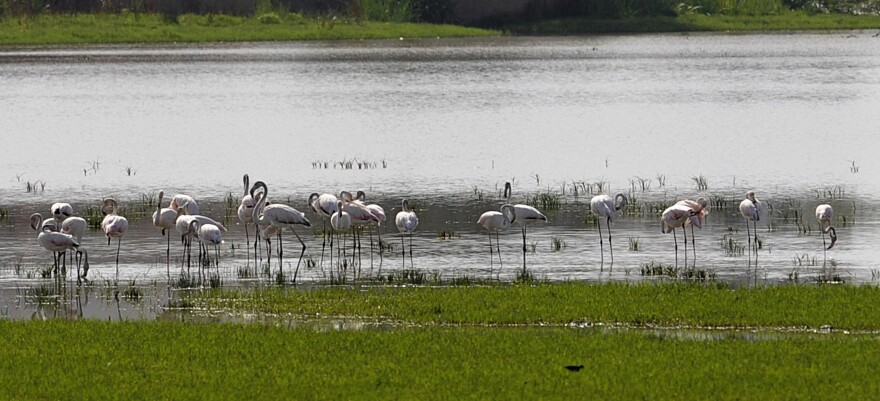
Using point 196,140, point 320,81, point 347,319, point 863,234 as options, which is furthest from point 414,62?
point 347,319

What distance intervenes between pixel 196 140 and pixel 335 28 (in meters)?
47.9

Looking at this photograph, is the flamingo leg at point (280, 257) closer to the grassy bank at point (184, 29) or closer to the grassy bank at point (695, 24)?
the grassy bank at point (184, 29)

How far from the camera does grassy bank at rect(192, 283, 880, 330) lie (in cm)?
1664

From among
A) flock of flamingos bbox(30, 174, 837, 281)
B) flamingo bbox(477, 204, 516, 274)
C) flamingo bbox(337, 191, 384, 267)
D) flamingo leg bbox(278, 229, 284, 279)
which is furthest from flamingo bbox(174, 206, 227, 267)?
flamingo bbox(477, 204, 516, 274)

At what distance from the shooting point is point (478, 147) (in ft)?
127

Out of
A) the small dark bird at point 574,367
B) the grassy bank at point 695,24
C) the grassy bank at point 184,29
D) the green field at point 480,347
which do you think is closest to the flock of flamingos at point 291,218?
the green field at point 480,347

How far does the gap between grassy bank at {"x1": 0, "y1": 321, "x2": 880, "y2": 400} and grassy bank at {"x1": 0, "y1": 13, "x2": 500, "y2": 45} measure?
6989 centimetres

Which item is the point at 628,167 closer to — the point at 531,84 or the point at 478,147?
the point at 478,147

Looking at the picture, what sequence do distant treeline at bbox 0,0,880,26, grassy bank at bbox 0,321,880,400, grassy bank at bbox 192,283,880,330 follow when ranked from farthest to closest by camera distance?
1. distant treeline at bbox 0,0,880,26
2. grassy bank at bbox 192,283,880,330
3. grassy bank at bbox 0,321,880,400

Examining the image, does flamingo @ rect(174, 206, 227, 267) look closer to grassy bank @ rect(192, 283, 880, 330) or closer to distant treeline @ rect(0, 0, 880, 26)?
grassy bank @ rect(192, 283, 880, 330)

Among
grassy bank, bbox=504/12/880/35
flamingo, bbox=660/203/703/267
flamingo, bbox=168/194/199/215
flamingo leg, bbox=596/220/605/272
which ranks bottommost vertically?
flamingo leg, bbox=596/220/605/272

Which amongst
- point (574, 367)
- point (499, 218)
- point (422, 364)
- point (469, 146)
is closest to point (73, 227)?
point (499, 218)

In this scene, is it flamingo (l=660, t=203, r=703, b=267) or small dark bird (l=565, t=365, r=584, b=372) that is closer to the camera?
small dark bird (l=565, t=365, r=584, b=372)

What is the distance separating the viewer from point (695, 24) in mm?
99000
